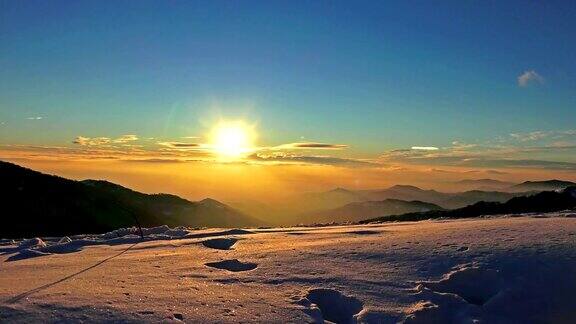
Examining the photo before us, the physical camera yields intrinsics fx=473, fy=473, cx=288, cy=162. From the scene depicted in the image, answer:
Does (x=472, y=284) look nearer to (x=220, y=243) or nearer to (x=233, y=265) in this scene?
(x=233, y=265)

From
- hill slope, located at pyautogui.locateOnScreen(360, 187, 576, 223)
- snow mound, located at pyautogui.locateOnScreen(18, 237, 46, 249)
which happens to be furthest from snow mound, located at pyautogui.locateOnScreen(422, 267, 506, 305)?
hill slope, located at pyautogui.locateOnScreen(360, 187, 576, 223)

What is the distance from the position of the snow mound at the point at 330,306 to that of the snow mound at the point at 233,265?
6.34 ft

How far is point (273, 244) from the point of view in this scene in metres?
11.7

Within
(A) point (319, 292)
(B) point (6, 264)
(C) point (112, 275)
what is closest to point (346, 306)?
(A) point (319, 292)

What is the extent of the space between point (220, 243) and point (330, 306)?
539cm

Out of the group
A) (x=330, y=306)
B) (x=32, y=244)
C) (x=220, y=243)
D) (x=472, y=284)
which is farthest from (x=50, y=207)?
(x=472, y=284)

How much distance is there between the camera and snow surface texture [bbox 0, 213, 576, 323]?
22.2 feet

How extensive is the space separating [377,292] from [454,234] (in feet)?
13.0

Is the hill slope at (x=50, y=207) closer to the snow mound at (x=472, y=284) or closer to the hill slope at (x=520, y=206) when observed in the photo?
the hill slope at (x=520, y=206)

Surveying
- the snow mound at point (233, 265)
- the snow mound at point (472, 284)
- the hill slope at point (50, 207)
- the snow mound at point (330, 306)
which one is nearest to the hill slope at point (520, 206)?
the snow mound at point (472, 284)

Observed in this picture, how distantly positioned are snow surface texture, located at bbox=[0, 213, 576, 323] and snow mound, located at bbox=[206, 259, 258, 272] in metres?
0.03

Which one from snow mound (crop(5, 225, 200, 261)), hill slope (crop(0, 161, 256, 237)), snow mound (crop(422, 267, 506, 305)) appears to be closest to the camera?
snow mound (crop(422, 267, 506, 305))

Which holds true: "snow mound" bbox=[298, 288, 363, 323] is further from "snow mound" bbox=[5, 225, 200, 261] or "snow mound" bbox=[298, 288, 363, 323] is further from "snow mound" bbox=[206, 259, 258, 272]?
"snow mound" bbox=[5, 225, 200, 261]

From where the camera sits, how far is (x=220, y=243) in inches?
485
